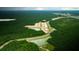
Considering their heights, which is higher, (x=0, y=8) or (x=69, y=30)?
(x=0, y=8)

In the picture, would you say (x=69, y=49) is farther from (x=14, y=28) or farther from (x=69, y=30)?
(x=14, y=28)

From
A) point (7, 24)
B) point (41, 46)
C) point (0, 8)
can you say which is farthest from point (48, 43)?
point (0, 8)
